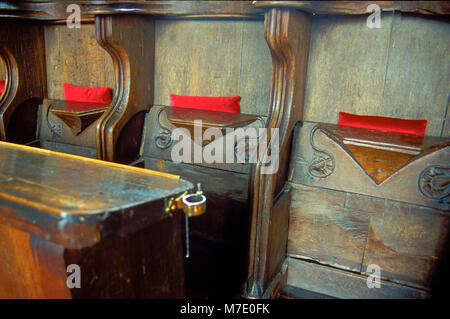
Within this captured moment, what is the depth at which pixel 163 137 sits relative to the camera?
1.93m

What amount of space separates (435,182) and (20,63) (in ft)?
8.45

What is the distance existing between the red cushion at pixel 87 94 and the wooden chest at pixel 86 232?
0.92m

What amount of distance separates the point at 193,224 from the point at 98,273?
91 cm

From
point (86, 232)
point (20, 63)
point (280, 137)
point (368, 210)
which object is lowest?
point (368, 210)

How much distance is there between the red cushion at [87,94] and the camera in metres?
2.18

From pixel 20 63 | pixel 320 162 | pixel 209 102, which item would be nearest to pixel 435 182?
pixel 320 162

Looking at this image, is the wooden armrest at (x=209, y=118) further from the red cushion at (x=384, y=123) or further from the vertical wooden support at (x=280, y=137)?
the red cushion at (x=384, y=123)

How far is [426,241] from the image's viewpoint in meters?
1.55

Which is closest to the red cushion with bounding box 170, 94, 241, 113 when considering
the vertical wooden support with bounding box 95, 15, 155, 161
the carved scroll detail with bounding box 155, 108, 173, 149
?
the carved scroll detail with bounding box 155, 108, 173, 149

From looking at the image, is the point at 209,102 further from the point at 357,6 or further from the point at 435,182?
the point at 435,182

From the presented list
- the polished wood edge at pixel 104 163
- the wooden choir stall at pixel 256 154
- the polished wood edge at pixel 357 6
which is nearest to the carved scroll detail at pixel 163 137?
the wooden choir stall at pixel 256 154
